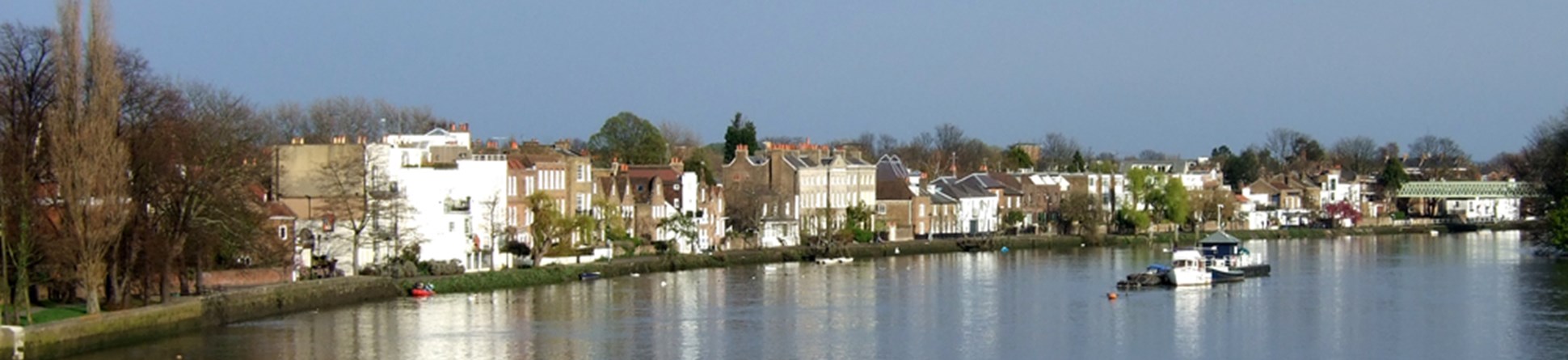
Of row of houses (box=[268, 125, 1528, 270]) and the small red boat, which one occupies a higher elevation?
row of houses (box=[268, 125, 1528, 270])

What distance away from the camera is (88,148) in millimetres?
33031

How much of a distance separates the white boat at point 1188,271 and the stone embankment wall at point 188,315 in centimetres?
2109

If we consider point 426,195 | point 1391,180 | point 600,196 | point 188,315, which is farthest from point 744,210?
point 1391,180

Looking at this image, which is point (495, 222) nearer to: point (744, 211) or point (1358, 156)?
point (744, 211)

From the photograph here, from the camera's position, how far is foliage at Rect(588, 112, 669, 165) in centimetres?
8350

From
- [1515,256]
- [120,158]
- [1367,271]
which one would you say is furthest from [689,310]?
[1515,256]

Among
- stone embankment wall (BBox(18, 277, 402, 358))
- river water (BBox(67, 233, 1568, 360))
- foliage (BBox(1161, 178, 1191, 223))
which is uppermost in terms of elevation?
foliage (BBox(1161, 178, 1191, 223))

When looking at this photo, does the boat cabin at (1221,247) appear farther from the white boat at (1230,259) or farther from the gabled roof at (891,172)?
the gabled roof at (891,172)

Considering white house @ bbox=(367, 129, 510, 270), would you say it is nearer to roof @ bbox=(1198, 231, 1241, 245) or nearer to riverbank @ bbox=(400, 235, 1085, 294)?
riverbank @ bbox=(400, 235, 1085, 294)

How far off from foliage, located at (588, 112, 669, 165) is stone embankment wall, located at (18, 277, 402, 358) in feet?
126

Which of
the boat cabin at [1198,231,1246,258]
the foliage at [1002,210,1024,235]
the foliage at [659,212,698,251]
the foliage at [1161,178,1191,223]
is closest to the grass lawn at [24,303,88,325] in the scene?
the foliage at [659,212,698,251]

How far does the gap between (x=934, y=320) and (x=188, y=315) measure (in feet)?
49.6

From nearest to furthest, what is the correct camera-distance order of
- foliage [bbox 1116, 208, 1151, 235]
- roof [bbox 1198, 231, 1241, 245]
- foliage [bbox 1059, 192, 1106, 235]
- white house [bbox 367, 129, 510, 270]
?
white house [bbox 367, 129, 510, 270] < roof [bbox 1198, 231, 1241, 245] < foliage [bbox 1059, 192, 1106, 235] < foliage [bbox 1116, 208, 1151, 235]

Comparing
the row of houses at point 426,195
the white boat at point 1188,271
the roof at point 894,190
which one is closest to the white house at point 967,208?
the roof at point 894,190
